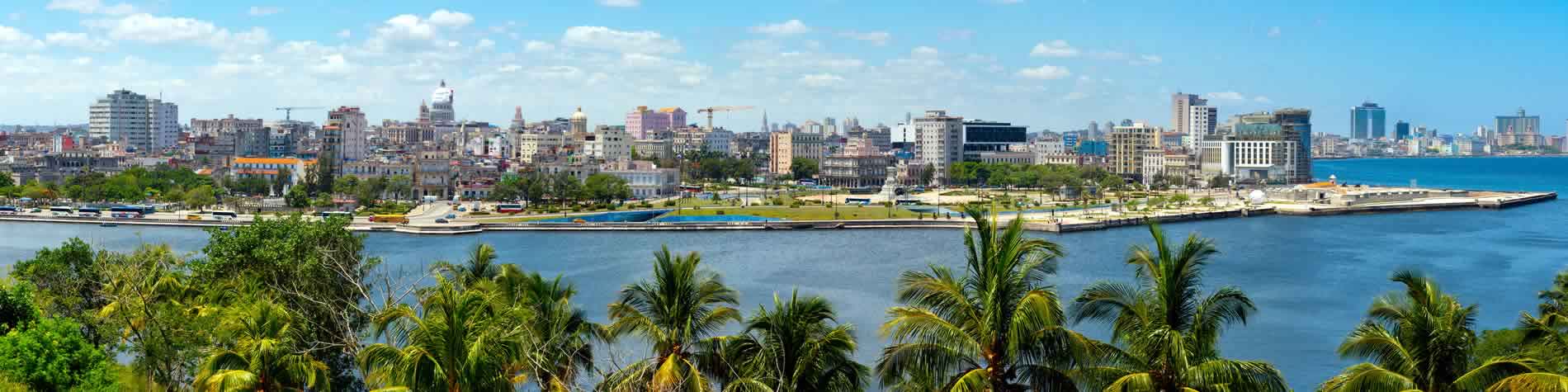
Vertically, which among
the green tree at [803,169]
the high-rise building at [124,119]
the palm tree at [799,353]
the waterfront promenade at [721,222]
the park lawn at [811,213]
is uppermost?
the high-rise building at [124,119]

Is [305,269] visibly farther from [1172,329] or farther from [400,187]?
[400,187]

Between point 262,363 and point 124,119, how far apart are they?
87.6m

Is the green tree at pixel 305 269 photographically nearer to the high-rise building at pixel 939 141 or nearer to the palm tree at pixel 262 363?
the palm tree at pixel 262 363

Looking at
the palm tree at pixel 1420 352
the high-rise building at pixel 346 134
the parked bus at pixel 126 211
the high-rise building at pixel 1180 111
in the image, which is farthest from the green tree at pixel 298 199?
the high-rise building at pixel 1180 111

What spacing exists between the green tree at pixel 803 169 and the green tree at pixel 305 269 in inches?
2290

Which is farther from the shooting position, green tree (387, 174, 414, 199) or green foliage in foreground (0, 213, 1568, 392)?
green tree (387, 174, 414, 199)

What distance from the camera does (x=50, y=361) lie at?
21.5ft

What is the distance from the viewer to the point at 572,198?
148 ft

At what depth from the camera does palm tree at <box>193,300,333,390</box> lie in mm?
5738

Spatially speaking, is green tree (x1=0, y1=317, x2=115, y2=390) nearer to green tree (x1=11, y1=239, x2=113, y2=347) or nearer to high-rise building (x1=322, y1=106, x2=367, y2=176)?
green tree (x1=11, y1=239, x2=113, y2=347)

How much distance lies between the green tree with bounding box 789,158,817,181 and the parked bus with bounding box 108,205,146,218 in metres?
34.7

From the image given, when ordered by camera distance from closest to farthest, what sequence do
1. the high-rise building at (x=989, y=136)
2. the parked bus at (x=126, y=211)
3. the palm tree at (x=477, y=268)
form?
the palm tree at (x=477, y=268) → the parked bus at (x=126, y=211) → the high-rise building at (x=989, y=136)

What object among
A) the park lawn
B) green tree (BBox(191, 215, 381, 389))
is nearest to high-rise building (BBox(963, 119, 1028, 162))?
the park lawn

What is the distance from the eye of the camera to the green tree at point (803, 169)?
2721 inches
